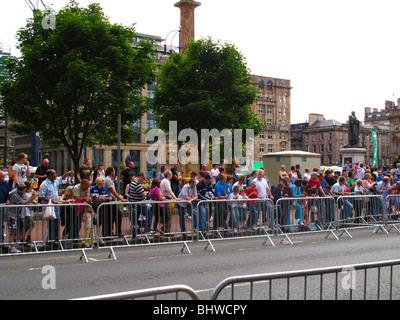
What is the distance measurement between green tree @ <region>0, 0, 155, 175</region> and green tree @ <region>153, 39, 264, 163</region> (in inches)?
311

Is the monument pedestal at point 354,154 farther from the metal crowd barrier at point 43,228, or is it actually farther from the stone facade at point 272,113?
the stone facade at point 272,113

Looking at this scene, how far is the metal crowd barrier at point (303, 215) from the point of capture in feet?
43.8

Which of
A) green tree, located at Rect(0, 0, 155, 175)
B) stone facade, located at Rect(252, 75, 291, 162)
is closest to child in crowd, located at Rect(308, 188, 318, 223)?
green tree, located at Rect(0, 0, 155, 175)

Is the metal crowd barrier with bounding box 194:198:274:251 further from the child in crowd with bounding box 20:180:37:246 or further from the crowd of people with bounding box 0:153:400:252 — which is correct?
the child in crowd with bounding box 20:180:37:246

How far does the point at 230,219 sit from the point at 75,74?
14632mm

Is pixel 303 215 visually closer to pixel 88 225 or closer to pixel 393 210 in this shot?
pixel 393 210

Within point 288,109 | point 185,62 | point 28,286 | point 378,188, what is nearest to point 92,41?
point 185,62

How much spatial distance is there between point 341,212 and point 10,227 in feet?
29.6

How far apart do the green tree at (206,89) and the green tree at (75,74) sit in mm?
7905

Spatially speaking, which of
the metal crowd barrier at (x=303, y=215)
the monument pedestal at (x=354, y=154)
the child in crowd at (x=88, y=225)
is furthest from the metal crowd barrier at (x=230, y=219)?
the monument pedestal at (x=354, y=154)

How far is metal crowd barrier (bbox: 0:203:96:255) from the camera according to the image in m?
10.1

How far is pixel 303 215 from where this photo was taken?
44.4 feet

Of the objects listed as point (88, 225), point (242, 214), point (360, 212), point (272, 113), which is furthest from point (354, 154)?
point (272, 113)

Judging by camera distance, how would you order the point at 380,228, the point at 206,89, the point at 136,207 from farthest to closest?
1. the point at 206,89
2. the point at 380,228
3. the point at 136,207
